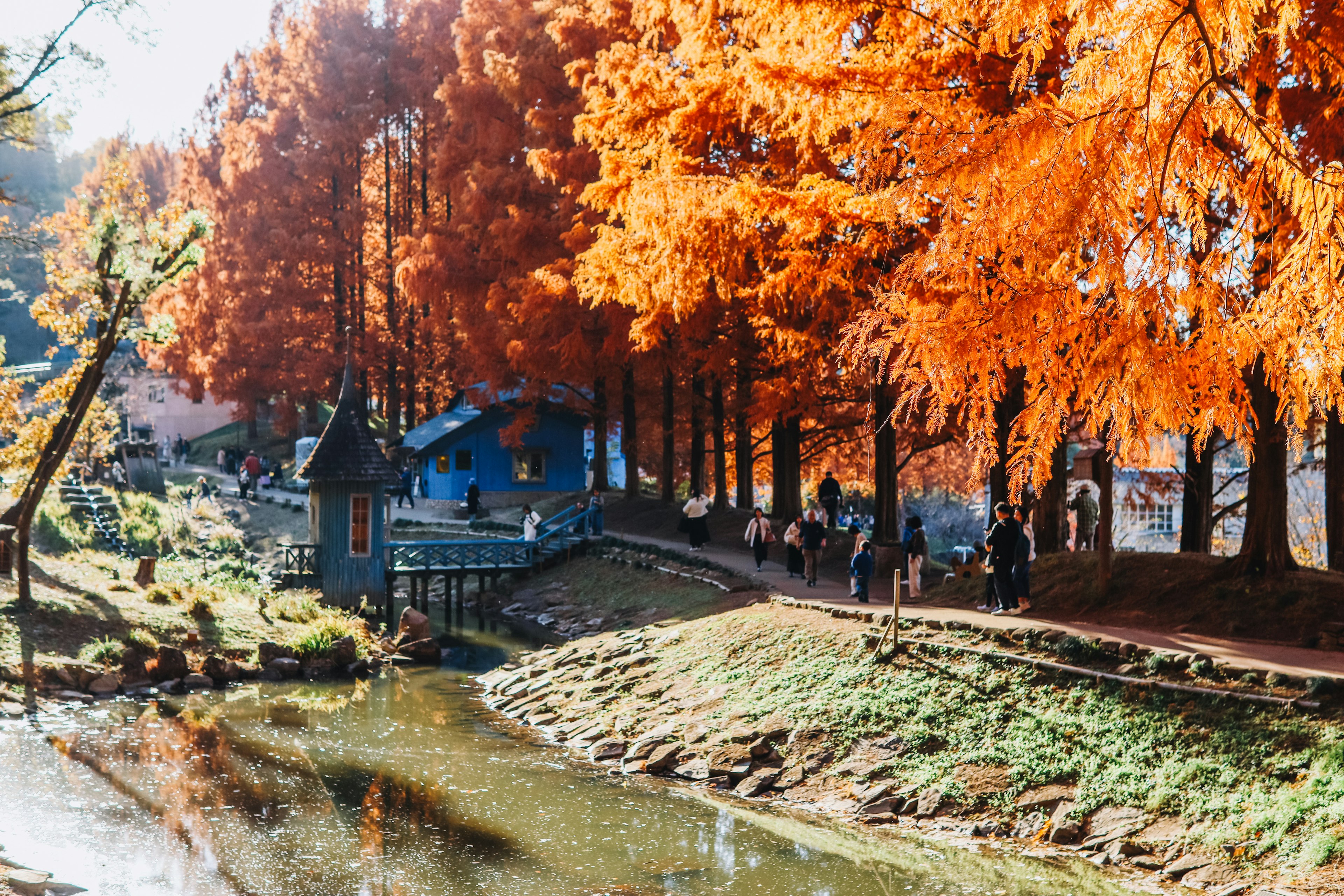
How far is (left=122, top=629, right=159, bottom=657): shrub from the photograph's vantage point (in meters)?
18.4

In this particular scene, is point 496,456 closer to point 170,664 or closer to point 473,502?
point 473,502

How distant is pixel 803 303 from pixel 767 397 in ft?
17.4

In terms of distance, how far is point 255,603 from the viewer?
22.9 metres

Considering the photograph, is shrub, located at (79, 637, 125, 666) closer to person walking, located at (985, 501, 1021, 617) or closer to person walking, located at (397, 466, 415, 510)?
person walking, located at (985, 501, 1021, 617)

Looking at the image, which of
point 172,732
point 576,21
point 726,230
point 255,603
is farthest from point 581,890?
point 576,21

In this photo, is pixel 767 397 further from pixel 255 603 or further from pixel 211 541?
pixel 211 541

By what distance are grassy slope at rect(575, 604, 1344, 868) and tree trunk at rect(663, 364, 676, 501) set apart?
15.5 m

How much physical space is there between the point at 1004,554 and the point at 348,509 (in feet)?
52.1

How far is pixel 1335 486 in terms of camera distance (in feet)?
52.2

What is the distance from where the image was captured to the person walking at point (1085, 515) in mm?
18797

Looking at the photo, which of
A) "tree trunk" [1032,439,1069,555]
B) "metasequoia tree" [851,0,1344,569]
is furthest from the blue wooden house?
"metasequoia tree" [851,0,1344,569]

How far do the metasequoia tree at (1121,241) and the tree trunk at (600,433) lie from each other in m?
26.4

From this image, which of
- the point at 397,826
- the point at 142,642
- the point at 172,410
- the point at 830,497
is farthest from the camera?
the point at 172,410

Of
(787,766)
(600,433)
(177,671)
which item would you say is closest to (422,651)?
(177,671)
